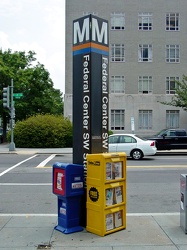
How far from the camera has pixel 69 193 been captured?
5219 mm

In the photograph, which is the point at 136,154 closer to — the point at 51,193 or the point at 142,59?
the point at 51,193

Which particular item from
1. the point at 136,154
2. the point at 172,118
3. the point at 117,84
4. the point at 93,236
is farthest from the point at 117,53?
the point at 93,236

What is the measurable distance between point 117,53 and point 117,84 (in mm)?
3476

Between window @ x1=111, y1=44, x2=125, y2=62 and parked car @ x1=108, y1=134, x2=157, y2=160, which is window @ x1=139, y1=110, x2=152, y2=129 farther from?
parked car @ x1=108, y1=134, x2=157, y2=160

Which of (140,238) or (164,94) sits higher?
(164,94)

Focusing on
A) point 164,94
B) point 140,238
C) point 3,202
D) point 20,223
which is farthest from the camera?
point 164,94

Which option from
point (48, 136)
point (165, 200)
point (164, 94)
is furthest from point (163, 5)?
point (165, 200)

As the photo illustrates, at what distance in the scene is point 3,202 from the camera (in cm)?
794

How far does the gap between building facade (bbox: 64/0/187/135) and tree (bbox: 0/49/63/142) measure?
518cm

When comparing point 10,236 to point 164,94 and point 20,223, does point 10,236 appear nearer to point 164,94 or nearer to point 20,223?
point 20,223

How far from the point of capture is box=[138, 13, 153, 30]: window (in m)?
35.7

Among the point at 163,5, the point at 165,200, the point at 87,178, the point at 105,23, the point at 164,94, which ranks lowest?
the point at 165,200

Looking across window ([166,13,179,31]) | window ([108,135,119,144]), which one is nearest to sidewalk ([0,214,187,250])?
window ([108,135,119,144])

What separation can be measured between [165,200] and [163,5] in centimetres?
3214
